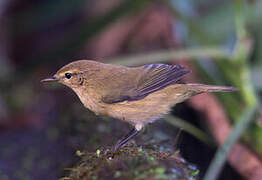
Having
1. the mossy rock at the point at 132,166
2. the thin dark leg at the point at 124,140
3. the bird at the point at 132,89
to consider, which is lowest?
the thin dark leg at the point at 124,140

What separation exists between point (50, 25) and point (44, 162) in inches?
151

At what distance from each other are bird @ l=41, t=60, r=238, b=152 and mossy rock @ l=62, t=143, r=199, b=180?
590mm

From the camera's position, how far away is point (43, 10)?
23.7 feet

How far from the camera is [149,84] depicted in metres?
3.71

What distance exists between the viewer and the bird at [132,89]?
3627 mm

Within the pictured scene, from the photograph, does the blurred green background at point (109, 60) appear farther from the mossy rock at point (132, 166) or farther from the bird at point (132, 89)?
the mossy rock at point (132, 166)

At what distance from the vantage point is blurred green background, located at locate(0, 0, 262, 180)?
4383mm

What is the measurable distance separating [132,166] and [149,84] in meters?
1.26

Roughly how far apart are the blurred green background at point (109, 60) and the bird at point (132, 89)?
0.28m

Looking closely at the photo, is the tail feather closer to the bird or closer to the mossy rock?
the bird

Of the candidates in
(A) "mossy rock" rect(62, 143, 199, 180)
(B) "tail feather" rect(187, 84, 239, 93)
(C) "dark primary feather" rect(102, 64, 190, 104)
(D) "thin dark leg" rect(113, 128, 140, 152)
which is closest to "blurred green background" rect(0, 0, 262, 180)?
(D) "thin dark leg" rect(113, 128, 140, 152)

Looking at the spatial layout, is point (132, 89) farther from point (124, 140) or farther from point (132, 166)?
point (132, 166)

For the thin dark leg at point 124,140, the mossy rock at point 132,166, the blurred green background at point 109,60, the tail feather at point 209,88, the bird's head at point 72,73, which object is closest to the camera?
the mossy rock at point 132,166

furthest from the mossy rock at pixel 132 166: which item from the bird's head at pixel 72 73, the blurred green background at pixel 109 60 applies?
the bird's head at pixel 72 73
